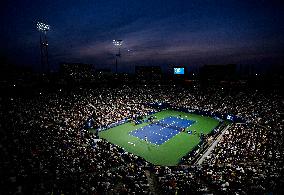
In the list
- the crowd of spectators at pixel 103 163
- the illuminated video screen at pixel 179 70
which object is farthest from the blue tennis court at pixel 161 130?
the illuminated video screen at pixel 179 70

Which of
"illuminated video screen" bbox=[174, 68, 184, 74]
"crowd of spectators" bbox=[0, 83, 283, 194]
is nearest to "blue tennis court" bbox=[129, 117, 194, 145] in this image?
"crowd of spectators" bbox=[0, 83, 283, 194]

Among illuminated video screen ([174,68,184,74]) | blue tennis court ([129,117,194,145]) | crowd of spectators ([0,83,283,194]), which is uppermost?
illuminated video screen ([174,68,184,74])

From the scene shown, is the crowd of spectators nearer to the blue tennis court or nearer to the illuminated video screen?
the blue tennis court

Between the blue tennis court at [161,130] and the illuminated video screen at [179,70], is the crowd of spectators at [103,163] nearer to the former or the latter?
the blue tennis court at [161,130]

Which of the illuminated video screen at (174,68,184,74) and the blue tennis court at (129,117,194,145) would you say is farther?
the illuminated video screen at (174,68,184,74)

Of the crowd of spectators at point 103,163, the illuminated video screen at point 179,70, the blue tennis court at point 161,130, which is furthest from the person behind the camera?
the illuminated video screen at point 179,70

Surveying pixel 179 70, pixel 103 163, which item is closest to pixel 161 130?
pixel 103 163

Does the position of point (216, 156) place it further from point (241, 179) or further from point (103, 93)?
point (103, 93)

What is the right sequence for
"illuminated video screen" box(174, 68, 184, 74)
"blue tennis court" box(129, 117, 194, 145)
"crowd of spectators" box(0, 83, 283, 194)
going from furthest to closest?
"illuminated video screen" box(174, 68, 184, 74)
"blue tennis court" box(129, 117, 194, 145)
"crowd of spectators" box(0, 83, 283, 194)
